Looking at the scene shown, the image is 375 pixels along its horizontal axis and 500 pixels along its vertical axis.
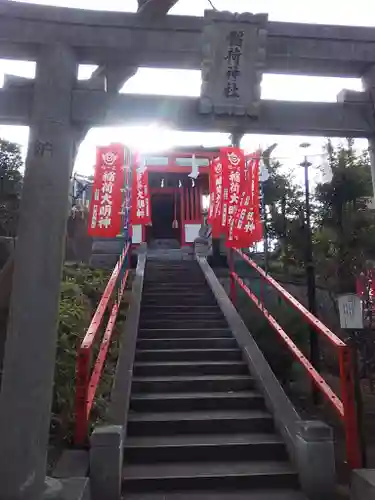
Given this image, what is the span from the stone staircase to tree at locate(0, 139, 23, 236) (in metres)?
7.85

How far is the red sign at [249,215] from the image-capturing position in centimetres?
895

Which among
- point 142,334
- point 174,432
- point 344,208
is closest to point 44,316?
point 174,432

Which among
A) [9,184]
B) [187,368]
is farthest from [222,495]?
[9,184]

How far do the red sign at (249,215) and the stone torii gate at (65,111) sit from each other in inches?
184

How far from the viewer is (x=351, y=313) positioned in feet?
19.8

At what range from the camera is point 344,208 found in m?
11.0

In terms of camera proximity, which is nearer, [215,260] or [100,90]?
[100,90]

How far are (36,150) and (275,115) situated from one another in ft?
7.46

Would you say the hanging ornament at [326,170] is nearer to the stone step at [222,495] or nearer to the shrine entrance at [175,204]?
the shrine entrance at [175,204]

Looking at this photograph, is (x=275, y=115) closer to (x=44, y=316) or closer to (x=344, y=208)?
(x=44, y=316)

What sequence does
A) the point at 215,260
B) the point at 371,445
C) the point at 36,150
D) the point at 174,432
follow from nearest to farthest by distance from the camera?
the point at 36,150
the point at 174,432
the point at 371,445
the point at 215,260

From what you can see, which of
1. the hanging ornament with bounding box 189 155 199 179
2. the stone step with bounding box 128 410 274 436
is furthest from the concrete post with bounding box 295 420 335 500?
the hanging ornament with bounding box 189 155 199 179

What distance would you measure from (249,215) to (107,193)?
3.04m

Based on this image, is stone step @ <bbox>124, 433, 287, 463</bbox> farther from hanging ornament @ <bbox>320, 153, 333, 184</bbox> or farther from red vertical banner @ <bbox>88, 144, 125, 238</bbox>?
hanging ornament @ <bbox>320, 153, 333, 184</bbox>
